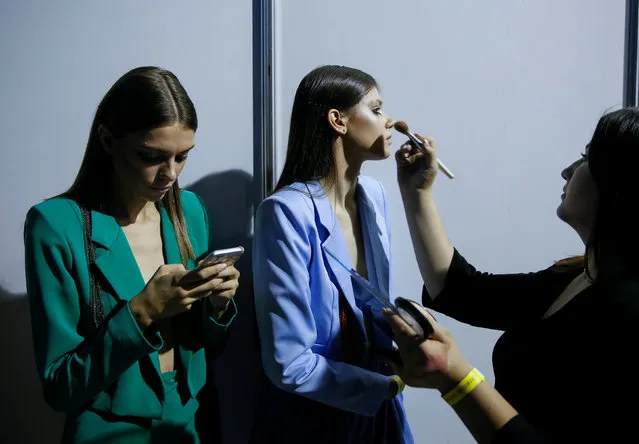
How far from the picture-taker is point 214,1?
1371 mm

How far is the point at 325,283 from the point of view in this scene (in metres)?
1.23

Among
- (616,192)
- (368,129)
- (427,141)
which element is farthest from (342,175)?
(616,192)

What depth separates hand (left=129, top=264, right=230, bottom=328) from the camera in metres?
1.08

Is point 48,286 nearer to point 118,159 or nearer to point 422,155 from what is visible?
point 118,159

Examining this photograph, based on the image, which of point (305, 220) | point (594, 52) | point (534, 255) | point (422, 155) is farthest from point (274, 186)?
point (594, 52)

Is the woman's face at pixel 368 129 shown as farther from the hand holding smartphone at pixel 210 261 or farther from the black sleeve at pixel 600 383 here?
the black sleeve at pixel 600 383

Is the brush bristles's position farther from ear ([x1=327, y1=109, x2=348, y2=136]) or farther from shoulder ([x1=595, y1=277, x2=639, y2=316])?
shoulder ([x1=595, y1=277, x2=639, y2=316])

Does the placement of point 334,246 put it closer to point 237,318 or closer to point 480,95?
point 237,318

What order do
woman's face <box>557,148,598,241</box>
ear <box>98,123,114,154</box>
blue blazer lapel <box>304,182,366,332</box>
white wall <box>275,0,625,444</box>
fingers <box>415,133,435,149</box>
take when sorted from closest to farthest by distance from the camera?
woman's face <box>557,148,598,241</box> < ear <box>98,123,114,154</box> < blue blazer lapel <box>304,182,366,332</box> < fingers <box>415,133,435,149</box> < white wall <box>275,0,625,444</box>

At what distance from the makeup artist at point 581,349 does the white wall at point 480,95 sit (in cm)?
46

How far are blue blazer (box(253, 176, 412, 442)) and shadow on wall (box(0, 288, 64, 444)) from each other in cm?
57

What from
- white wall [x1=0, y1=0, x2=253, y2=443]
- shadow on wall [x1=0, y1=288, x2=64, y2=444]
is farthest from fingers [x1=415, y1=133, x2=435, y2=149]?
shadow on wall [x1=0, y1=288, x2=64, y2=444]

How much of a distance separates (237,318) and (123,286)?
0.40 meters

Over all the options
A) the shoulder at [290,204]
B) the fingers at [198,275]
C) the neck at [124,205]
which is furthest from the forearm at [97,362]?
the shoulder at [290,204]
